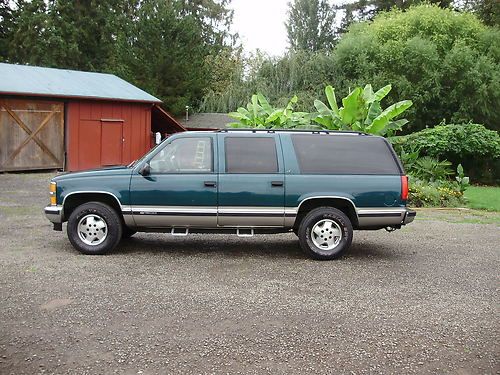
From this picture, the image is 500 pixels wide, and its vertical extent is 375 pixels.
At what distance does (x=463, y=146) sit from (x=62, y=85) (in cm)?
1616

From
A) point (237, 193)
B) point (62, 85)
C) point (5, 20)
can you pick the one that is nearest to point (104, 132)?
point (62, 85)

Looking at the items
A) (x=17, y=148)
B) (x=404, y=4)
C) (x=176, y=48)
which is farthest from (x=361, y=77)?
(x=404, y=4)

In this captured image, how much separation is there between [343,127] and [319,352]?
12.8 meters

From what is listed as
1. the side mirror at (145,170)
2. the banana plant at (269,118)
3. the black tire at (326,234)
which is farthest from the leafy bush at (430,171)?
the side mirror at (145,170)

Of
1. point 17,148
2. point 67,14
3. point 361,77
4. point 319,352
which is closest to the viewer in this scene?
point 319,352

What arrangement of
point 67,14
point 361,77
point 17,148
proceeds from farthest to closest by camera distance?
point 67,14 → point 361,77 → point 17,148

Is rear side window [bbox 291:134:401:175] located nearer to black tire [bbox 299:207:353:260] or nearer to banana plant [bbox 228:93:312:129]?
black tire [bbox 299:207:353:260]

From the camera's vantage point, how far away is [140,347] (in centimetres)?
457

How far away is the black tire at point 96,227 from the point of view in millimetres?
8039

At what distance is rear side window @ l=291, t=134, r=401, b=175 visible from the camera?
26.8 feet

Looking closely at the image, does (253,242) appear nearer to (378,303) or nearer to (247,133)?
(247,133)

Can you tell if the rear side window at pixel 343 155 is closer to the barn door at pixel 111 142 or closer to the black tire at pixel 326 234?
the black tire at pixel 326 234

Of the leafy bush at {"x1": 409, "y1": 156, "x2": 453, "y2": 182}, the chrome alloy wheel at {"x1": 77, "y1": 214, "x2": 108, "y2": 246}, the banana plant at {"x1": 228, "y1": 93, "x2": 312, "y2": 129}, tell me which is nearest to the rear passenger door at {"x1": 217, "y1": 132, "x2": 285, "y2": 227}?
the chrome alloy wheel at {"x1": 77, "y1": 214, "x2": 108, "y2": 246}

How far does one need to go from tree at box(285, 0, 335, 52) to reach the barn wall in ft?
137
